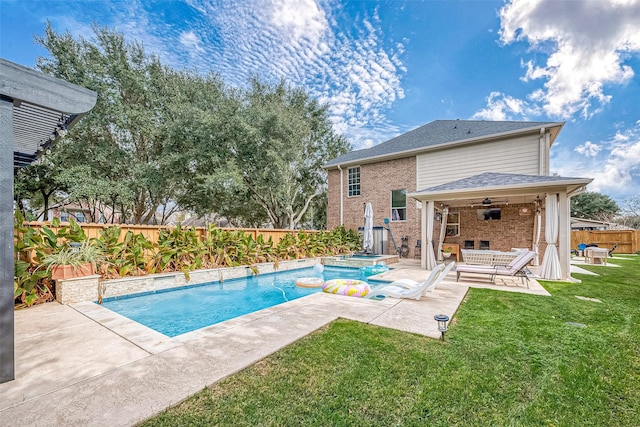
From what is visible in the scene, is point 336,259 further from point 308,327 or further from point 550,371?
point 550,371

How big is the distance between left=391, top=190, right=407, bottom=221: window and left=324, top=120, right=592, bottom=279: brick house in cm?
5

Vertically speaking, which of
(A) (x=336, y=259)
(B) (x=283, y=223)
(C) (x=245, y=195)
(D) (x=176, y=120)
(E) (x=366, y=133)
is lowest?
(A) (x=336, y=259)

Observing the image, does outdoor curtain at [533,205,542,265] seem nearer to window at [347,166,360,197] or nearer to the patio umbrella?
the patio umbrella

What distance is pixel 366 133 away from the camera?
990 inches

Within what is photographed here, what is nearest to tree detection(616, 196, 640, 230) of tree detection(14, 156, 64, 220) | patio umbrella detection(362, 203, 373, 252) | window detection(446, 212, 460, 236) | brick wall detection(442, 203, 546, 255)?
brick wall detection(442, 203, 546, 255)

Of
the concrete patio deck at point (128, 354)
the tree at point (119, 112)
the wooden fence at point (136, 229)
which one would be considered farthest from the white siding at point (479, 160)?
the tree at point (119, 112)

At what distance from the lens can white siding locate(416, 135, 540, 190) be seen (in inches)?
464

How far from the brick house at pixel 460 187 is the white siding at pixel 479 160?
0.04 m

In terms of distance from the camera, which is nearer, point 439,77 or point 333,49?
point 333,49

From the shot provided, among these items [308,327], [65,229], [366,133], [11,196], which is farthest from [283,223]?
[11,196]

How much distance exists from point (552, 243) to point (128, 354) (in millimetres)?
10281

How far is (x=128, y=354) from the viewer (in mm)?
3139

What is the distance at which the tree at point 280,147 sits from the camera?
1580 cm

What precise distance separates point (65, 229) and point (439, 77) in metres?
18.9
